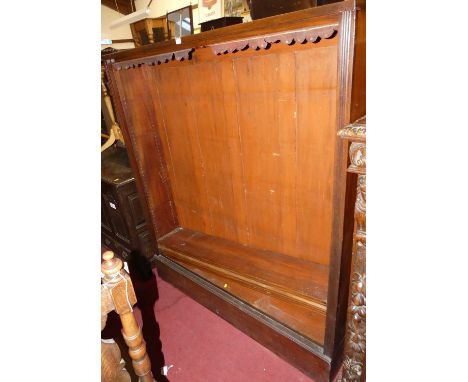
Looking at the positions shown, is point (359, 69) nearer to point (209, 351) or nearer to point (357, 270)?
point (357, 270)

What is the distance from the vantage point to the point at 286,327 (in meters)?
1.64

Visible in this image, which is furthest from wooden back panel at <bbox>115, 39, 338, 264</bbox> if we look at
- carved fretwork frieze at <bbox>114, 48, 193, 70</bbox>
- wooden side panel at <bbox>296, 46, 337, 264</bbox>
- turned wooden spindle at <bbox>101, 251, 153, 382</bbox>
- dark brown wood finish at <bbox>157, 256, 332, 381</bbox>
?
turned wooden spindle at <bbox>101, 251, 153, 382</bbox>

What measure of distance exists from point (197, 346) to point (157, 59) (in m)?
1.84

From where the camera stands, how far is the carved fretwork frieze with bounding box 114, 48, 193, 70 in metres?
1.53

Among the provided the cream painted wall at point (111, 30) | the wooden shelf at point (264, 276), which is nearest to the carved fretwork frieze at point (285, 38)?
the wooden shelf at point (264, 276)

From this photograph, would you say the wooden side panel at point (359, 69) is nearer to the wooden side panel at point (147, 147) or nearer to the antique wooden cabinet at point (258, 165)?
the antique wooden cabinet at point (258, 165)

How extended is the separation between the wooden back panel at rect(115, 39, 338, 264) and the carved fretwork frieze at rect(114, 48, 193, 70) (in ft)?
0.43

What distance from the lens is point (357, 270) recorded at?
1.16 meters

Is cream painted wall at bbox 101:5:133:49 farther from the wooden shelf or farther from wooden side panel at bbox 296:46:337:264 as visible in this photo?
wooden side panel at bbox 296:46:337:264
